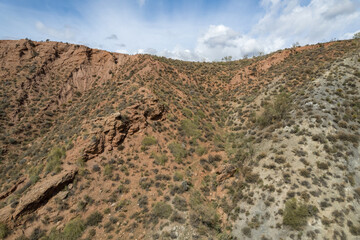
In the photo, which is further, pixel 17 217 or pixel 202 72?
pixel 202 72

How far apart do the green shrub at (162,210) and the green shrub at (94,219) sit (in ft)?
13.9

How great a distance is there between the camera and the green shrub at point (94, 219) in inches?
502

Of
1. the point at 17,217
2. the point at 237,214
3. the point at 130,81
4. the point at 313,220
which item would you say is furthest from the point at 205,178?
the point at 130,81

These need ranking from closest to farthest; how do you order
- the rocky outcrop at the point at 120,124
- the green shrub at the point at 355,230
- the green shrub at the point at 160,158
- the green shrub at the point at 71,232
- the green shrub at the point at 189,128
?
1. the green shrub at the point at 355,230
2. the green shrub at the point at 71,232
3. the rocky outcrop at the point at 120,124
4. the green shrub at the point at 160,158
5. the green shrub at the point at 189,128

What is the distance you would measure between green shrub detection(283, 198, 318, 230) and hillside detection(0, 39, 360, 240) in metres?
0.07

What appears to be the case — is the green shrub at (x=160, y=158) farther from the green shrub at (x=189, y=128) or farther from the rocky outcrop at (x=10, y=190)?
the rocky outcrop at (x=10, y=190)

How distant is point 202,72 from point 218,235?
2938 centimetres

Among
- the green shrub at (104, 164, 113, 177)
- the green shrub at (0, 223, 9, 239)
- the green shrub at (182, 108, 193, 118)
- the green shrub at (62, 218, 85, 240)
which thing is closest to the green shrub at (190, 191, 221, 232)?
the green shrub at (104, 164, 113, 177)

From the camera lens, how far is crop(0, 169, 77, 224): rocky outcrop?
1236 centimetres

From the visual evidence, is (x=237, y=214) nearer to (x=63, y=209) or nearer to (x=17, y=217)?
(x=63, y=209)

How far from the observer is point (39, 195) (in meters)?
13.2

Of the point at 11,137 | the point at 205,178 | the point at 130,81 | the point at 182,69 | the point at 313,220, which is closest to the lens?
the point at 313,220

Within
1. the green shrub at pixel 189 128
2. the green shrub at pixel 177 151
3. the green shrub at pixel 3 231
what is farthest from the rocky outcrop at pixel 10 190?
the green shrub at pixel 189 128

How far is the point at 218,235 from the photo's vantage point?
39.4 feet
